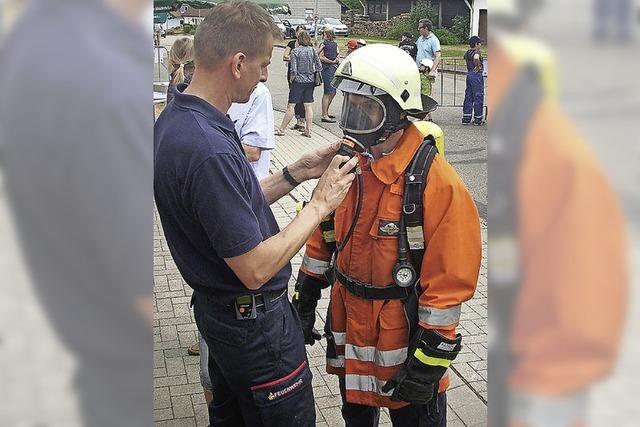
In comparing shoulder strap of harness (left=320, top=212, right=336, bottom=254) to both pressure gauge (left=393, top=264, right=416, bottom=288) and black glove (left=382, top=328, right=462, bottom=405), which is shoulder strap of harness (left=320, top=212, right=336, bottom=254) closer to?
pressure gauge (left=393, top=264, right=416, bottom=288)

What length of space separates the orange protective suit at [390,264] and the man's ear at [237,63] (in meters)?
0.61

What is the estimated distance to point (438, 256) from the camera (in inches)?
99.7

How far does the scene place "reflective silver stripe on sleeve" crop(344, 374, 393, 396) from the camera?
281 centimetres

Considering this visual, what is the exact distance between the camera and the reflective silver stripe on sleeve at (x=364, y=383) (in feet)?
9.23

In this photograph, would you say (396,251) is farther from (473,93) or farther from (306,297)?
(473,93)

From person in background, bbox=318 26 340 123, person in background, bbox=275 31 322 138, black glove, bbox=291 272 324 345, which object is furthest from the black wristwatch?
person in background, bbox=318 26 340 123

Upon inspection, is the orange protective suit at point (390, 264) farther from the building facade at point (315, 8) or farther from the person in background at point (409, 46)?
the building facade at point (315, 8)

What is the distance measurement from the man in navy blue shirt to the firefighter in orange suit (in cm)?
29

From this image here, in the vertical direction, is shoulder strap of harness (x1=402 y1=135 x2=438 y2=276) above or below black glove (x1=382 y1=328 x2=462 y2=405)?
above
